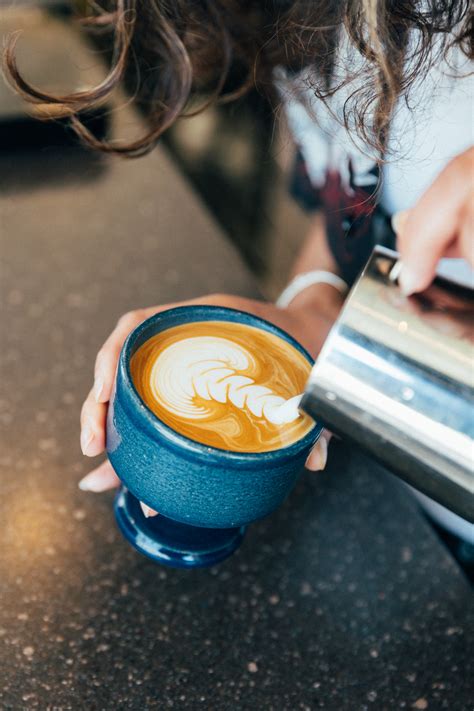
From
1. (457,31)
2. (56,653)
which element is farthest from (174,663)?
(457,31)

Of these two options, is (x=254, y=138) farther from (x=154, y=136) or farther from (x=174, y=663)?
(x=174, y=663)

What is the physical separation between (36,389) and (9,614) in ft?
1.00

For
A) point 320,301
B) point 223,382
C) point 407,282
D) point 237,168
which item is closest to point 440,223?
point 407,282

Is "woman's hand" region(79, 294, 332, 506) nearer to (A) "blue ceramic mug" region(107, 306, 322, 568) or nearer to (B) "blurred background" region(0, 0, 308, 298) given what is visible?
(A) "blue ceramic mug" region(107, 306, 322, 568)

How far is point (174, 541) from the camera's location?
2.17ft

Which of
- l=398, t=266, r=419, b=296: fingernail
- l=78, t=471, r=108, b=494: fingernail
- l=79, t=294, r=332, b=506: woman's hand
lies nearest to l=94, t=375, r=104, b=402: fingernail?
l=79, t=294, r=332, b=506: woman's hand

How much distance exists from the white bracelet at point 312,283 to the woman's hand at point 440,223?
0.55 meters

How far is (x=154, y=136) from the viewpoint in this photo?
86 cm

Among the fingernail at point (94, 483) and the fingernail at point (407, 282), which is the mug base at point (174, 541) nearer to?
the fingernail at point (94, 483)

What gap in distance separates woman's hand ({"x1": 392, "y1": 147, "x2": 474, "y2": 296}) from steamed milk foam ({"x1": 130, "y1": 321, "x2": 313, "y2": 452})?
0.16 m

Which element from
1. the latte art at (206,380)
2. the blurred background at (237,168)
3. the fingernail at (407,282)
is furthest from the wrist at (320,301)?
the blurred background at (237,168)

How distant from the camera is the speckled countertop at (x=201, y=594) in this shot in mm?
607

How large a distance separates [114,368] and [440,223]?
0.34 metres

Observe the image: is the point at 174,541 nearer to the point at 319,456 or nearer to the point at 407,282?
the point at 319,456
